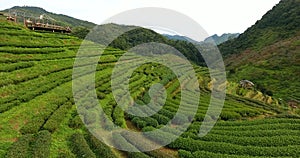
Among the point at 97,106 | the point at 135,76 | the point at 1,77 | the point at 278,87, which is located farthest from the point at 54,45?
the point at 278,87

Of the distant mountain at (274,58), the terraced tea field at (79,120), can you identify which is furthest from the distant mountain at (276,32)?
the terraced tea field at (79,120)

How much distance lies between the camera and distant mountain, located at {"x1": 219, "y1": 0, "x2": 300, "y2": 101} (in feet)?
338

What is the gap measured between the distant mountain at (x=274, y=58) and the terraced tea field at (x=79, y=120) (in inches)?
1877

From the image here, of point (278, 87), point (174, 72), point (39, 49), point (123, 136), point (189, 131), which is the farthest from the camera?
point (278, 87)

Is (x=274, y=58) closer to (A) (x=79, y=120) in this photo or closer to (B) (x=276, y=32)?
(B) (x=276, y=32)

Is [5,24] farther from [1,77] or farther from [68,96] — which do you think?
[68,96]

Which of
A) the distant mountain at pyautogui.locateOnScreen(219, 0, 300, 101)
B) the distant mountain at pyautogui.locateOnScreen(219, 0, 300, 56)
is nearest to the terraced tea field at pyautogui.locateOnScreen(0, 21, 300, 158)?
the distant mountain at pyautogui.locateOnScreen(219, 0, 300, 101)

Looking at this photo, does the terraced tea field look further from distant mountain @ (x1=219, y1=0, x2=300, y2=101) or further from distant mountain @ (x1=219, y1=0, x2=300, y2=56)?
distant mountain @ (x1=219, y1=0, x2=300, y2=56)

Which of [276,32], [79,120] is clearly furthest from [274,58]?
[79,120]

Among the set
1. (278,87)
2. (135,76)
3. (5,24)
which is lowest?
(278,87)

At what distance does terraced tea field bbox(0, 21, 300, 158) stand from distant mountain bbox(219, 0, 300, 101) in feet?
156

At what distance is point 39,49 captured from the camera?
51.7m

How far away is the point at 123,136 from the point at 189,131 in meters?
7.65

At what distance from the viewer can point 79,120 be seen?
94.9 ft
